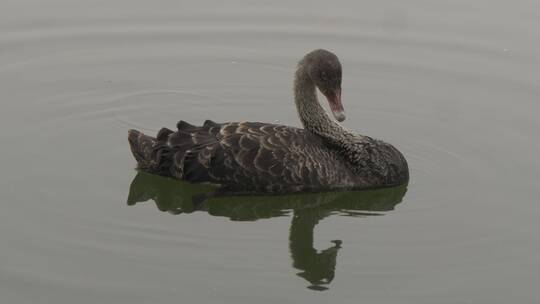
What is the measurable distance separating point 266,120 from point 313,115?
1327mm

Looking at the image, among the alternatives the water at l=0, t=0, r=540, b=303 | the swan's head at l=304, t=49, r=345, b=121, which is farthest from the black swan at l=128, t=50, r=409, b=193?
the water at l=0, t=0, r=540, b=303

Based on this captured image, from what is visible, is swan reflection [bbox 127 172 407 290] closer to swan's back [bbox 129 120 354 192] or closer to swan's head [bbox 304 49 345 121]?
swan's back [bbox 129 120 354 192]

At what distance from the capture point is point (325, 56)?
29.3 ft

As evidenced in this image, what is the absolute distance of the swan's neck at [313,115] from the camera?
359 inches

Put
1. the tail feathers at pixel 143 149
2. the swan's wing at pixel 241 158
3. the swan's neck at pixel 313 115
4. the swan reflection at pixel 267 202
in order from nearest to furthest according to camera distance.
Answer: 1. the swan reflection at pixel 267 202
2. the swan's wing at pixel 241 158
3. the tail feathers at pixel 143 149
4. the swan's neck at pixel 313 115

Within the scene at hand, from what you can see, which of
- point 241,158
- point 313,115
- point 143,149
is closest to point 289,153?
point 241,158

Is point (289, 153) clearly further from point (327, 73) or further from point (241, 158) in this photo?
point (327, 73)

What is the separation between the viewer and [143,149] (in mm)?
8844

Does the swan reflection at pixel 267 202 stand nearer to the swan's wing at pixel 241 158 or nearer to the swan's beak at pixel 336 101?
the swan's wing at pixel 241 158

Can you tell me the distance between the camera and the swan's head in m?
8.91

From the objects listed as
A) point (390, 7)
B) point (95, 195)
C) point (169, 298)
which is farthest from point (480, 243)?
point (390, 7)

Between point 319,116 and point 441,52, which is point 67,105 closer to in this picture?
point 319,116

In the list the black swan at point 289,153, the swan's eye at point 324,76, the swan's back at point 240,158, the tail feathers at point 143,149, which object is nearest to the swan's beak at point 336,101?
the black swan at point 289,153

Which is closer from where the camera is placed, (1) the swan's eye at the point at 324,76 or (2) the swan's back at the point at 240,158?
(2) the swan's back at the point at 240,158
